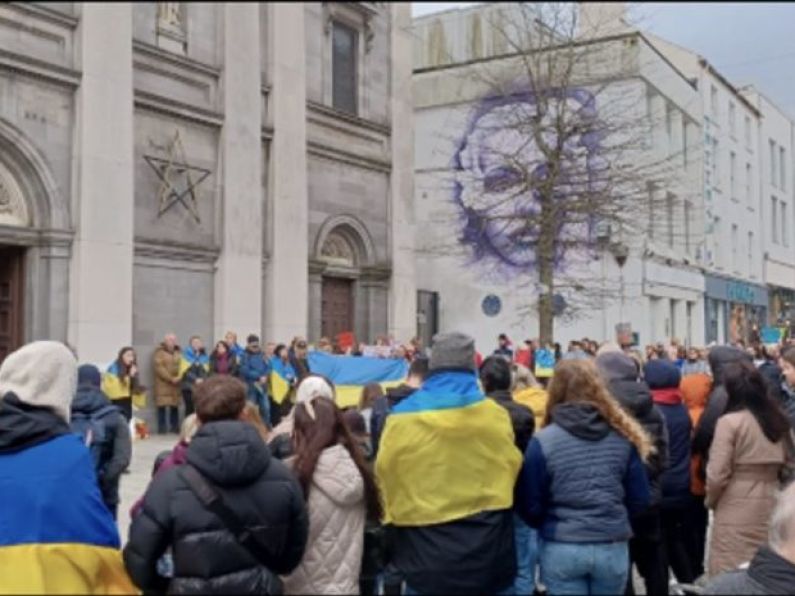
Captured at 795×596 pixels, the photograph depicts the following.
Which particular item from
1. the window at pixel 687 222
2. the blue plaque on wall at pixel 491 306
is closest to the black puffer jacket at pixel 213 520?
the window at pixel 687 222

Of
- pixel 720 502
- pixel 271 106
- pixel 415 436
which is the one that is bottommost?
pixel 720 502

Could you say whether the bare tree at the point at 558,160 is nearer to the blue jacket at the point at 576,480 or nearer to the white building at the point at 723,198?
the white building at the point at 723,198

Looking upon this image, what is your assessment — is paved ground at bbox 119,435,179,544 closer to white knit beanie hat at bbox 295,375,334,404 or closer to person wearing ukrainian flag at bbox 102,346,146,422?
person wearing ukrainian flag at bbox 102,346,146,422

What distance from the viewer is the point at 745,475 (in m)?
5.40

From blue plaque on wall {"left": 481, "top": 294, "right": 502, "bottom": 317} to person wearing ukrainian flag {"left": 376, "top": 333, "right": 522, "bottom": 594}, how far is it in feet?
78.2

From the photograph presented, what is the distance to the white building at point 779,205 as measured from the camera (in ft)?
30.6

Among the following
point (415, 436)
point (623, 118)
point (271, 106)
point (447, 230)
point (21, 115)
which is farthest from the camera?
point (447, 230)

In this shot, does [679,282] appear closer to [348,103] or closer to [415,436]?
[348,103]

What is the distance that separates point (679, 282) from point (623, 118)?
13551mm

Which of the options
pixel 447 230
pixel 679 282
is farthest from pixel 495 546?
pixel 679 282

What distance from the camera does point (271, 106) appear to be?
2003 cm

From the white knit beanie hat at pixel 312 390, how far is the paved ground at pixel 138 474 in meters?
2.94

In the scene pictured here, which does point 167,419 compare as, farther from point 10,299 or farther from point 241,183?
point 241,183

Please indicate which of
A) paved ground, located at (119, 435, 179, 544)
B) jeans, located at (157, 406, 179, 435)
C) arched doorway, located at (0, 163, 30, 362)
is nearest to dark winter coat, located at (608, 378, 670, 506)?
paved ground, located at (119, 435, 179, 544)
